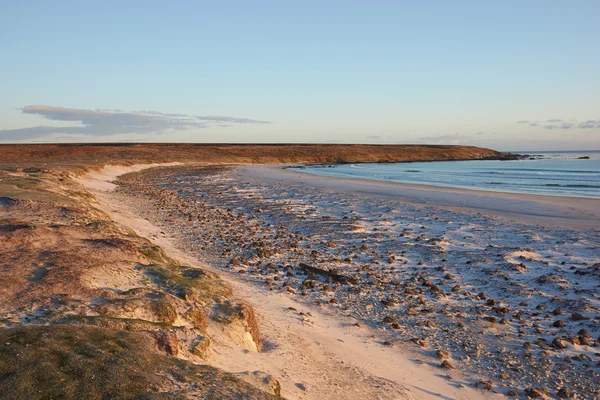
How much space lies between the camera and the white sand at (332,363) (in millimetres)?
6398

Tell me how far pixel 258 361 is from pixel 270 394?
1.58m

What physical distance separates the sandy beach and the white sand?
0.09 ft

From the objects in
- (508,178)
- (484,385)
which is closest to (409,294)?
(484,385)

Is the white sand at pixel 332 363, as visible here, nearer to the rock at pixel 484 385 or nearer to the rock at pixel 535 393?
the rock at pixel 484 385

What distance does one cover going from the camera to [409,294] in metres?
10.5

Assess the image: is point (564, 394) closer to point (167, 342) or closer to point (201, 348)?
point (201, 348)

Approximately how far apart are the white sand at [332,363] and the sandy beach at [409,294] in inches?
1.1

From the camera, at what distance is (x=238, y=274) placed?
11.9m

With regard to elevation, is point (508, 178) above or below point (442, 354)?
above

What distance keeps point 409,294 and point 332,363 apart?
381cm

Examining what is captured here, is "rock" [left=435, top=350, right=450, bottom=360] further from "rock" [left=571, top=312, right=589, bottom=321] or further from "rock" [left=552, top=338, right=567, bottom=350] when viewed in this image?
"rock" [left=571, top=312, right=589, bottom=321]

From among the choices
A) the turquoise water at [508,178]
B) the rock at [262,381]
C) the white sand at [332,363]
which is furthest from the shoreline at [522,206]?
the rock at [262,381]

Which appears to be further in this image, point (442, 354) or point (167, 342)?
point (442, 354)

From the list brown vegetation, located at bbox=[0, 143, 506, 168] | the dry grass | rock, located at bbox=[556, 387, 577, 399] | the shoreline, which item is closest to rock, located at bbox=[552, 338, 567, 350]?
rock, located at bbox=[556, 387, 577, 399]
